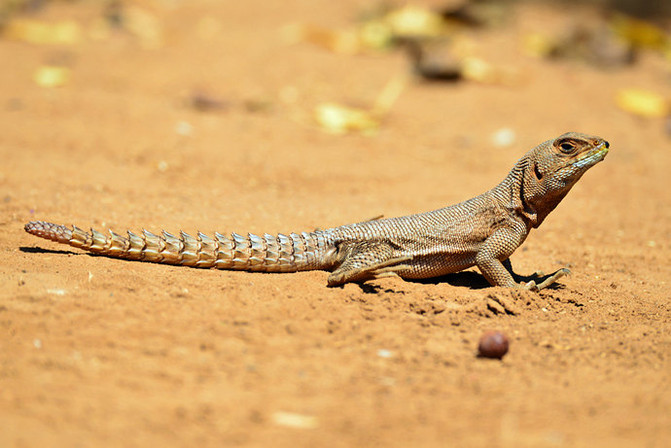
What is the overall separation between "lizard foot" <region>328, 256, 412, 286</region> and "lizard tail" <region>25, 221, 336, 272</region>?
1.02 ft

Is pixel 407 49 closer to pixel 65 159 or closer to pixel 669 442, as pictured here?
A: pixel 65 159

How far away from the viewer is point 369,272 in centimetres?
509

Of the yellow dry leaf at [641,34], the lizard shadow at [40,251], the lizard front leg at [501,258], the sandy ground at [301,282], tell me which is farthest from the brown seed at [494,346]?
the yellow dry leaf at [641,34]

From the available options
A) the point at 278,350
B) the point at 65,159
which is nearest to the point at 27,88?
the point at 65,159

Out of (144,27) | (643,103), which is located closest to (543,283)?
(643,103)

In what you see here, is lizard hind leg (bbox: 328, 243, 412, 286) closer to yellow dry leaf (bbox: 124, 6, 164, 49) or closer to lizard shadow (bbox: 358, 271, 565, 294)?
lizard shadow (bbox: 358, 271, 565, 294)

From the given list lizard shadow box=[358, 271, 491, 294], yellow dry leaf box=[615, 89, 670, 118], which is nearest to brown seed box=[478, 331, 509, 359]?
lizard shadow box=[358, 271, 491, 294]

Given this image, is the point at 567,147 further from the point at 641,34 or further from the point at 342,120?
the point at 641,34

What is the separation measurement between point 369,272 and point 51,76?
8.95 metres

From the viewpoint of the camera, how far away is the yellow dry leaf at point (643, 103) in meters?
11.8

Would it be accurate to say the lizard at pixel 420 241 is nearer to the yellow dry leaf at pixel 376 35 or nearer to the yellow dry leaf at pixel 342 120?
the yellow dry leaf at pixel 342 120

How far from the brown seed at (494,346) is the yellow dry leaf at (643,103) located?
9.38 m

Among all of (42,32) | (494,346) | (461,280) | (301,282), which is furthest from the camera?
(42,32)

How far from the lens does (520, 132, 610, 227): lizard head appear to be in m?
5.12
